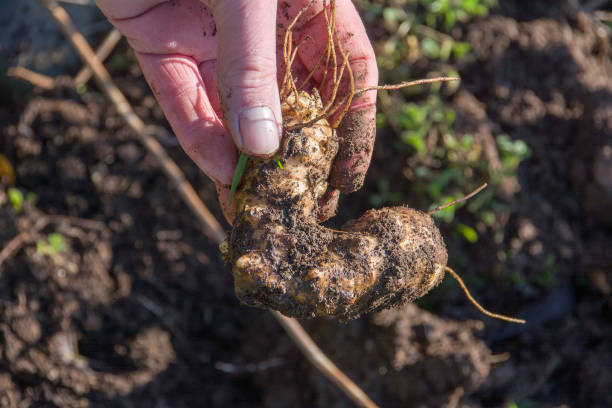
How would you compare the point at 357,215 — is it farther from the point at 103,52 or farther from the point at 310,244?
the point at 103,52

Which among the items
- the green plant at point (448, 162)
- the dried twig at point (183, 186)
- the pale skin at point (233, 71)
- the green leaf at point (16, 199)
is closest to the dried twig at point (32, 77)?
the dried twig at point (183, 186)

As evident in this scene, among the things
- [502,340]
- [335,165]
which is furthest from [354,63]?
[502,340]

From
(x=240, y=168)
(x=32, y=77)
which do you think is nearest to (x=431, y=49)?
(x=240, y=168)

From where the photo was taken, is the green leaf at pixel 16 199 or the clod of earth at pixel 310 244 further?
the green leaf at pixel 16 199

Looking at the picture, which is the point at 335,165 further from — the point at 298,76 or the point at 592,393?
the point at 592,393

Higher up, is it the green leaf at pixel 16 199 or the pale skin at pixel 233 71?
the pale skin at pixel 233 71

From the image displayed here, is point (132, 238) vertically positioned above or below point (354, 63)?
below

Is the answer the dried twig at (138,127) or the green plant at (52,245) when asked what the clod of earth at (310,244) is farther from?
the green plant at (52,245)

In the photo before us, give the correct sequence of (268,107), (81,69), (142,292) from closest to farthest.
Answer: (268,107), (142,292), (81,69)
